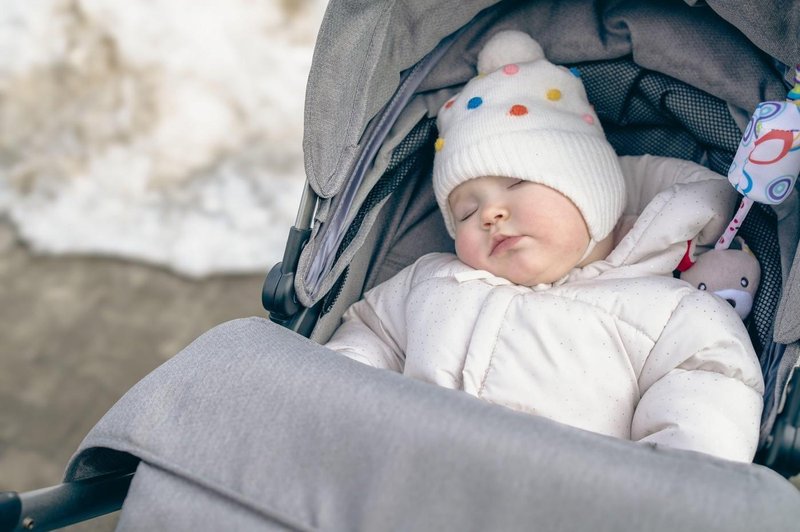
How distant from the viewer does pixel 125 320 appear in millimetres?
2199

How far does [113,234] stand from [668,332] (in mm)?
1695

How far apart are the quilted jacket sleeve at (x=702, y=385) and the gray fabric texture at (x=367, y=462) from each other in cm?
20

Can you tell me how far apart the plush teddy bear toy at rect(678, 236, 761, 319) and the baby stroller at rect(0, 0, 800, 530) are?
21 millimetres

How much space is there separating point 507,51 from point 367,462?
940 mm

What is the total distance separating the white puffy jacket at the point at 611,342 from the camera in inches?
46.6

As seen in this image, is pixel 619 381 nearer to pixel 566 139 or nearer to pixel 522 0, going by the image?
pixel 566 139

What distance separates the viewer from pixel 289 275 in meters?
1.32

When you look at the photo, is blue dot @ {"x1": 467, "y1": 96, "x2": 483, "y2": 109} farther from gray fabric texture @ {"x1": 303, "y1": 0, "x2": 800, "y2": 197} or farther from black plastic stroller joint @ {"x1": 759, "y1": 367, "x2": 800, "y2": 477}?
black plastic stroller joint @ {"x1": 759, "y1": 367, "x2": 800, "y2": 477}

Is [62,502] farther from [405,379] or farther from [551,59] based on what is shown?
[551,59]

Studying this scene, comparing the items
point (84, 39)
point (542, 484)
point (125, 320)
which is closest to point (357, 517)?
point (542, 484)

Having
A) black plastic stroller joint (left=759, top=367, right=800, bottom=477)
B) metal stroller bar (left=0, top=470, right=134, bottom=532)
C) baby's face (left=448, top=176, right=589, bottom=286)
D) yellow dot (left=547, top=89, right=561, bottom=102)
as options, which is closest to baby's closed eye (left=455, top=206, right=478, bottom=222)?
baby's face (left=448, top=176, right=589, bottom=286)

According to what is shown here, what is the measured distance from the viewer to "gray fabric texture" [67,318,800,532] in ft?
2.91

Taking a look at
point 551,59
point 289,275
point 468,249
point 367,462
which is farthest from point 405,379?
point 551,59

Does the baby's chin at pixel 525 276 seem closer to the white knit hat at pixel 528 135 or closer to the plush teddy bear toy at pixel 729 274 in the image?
the white knit hat at pixel 528 135
